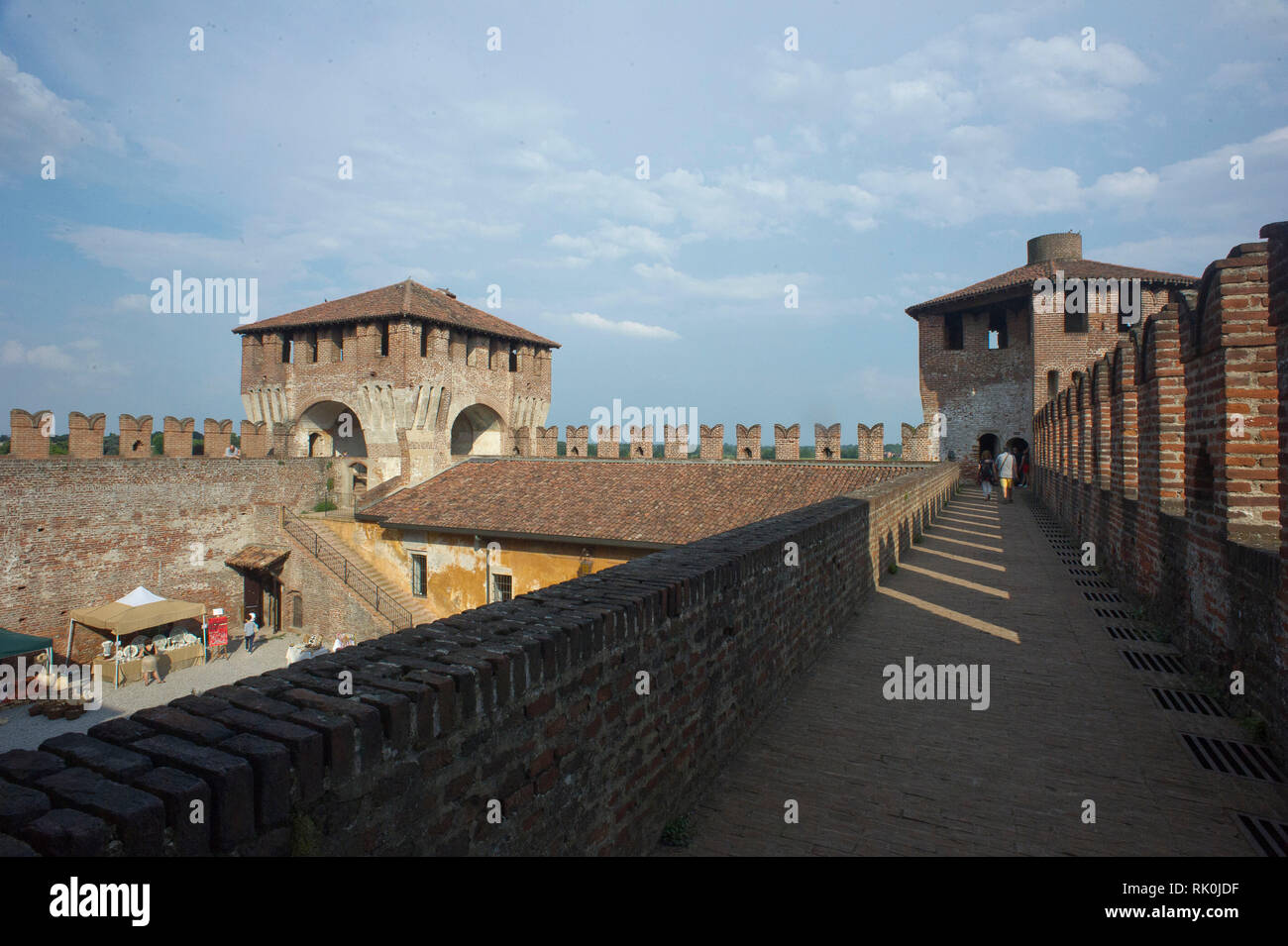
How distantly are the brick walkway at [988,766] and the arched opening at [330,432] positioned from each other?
29.9 m

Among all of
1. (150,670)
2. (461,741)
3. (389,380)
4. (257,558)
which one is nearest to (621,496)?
(150,670)

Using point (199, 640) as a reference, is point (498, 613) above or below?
above

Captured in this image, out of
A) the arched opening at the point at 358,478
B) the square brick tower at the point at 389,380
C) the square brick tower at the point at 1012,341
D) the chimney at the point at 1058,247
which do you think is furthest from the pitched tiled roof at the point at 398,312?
the chimney at the point at 1058,247

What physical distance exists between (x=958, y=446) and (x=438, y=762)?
3327 cm

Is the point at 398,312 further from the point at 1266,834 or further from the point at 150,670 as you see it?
the point at 1266,834

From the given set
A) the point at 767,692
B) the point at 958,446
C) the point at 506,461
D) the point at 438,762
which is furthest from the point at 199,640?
the point at 958,446

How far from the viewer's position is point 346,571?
22.7 meters

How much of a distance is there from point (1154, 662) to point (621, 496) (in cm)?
1544

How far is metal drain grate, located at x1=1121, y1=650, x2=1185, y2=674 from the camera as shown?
529 cm

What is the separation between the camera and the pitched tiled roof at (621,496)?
1794 centimetres

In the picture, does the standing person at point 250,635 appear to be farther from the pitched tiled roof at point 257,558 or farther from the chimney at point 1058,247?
the chimney at point 1058,247
